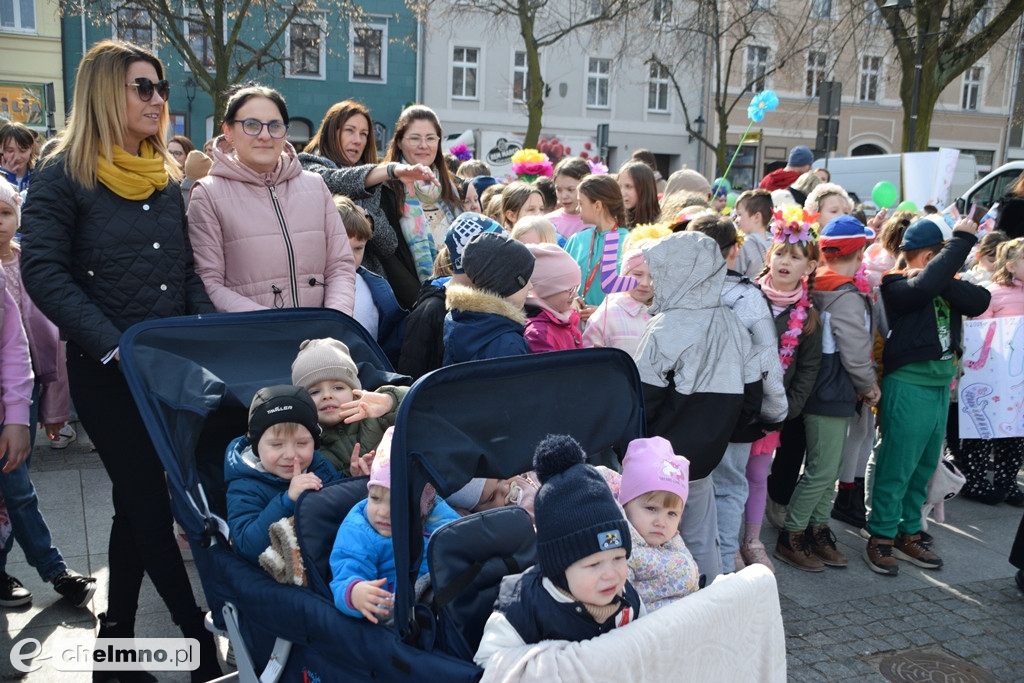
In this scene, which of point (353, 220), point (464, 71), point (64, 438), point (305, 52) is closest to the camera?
point (353, 220)

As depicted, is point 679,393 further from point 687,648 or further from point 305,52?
point 305,52

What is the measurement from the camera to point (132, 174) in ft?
10.3

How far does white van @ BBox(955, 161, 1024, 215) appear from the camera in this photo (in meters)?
13.4

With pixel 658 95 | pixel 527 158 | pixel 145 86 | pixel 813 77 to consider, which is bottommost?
pixel 145 86

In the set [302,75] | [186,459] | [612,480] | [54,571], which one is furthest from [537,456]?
[302,75]

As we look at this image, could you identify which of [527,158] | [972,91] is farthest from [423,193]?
[972,91]

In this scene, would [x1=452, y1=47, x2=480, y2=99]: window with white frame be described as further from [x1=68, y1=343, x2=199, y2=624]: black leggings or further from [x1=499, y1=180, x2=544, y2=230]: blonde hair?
[x1=68, y1=343, x2=199, y2=624]: black leggings

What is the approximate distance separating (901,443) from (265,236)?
366cm

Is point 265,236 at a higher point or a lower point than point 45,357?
higher

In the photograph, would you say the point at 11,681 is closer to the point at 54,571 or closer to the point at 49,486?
the point at 54,571

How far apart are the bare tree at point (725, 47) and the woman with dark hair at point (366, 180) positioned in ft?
57.6

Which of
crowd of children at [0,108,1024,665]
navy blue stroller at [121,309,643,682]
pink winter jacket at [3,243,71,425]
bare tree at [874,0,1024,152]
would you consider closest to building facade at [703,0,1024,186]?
bare tree at [874,0,1024,152]

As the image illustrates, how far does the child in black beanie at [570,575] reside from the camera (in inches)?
81.6

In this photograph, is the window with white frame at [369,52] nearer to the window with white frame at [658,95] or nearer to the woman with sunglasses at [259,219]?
the window with white frame at [658,95]
